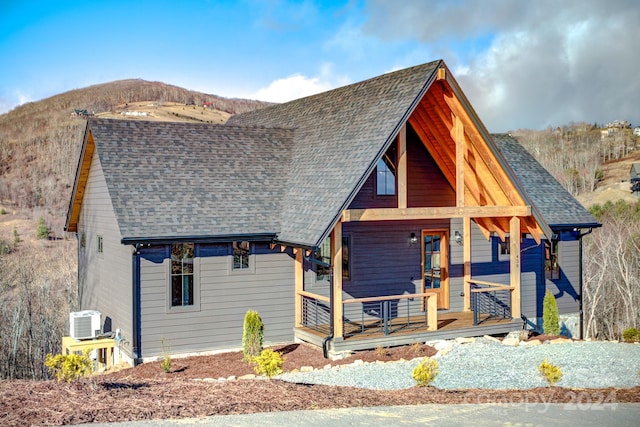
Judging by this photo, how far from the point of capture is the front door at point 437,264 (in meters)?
17.4

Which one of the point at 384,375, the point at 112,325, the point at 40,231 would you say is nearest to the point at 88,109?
the point at 40,231

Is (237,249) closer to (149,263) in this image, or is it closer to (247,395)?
(149,263)

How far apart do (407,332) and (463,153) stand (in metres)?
4.46

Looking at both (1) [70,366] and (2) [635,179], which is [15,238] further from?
(2) [635,179]

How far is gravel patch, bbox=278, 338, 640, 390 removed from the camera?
11.0 metres

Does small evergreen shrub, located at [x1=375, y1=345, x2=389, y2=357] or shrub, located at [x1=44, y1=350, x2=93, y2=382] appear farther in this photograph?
small evergreen shrub, located at [x1=375, y1=345, x2=389, y2=357]

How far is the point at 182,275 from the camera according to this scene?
582 inches

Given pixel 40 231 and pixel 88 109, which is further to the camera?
pixel 88 109

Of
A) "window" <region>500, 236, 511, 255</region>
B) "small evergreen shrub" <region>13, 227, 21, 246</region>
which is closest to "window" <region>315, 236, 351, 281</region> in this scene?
"window" <region>500, 236, 511, 255</region>

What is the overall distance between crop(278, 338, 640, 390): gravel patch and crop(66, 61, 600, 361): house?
5.16 ft

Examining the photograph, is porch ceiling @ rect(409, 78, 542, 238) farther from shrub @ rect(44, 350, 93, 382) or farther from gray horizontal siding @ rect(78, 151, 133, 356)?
shrub @ rect(44, 350, 93, 382)

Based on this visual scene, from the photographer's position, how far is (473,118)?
48.8 ft

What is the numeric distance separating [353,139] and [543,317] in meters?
7.79

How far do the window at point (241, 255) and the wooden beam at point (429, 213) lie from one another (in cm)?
306
